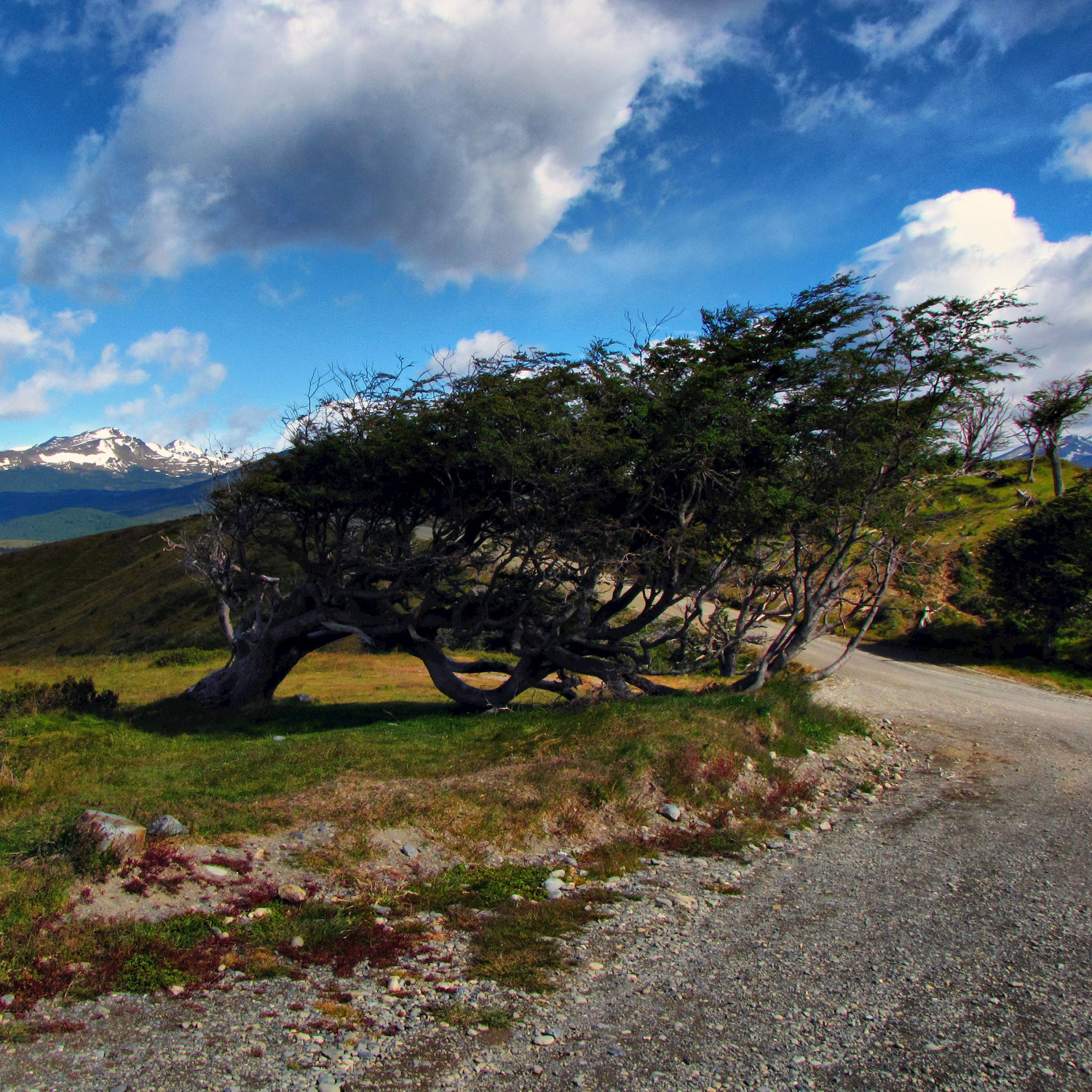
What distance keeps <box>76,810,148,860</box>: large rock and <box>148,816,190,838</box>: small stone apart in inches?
13.6

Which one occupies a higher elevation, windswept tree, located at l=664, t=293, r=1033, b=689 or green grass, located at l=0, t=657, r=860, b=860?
windswept tree, located at l=664, t=293, r=1033, b=689

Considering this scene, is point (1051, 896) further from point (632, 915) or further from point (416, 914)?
point (416, 914)

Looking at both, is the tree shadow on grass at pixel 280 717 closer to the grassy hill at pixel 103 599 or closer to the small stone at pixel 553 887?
the small stone at pixel 553 887

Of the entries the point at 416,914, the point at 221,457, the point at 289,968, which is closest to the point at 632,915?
the point at 416,914

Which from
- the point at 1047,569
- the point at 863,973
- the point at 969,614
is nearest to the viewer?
the point at 863,973

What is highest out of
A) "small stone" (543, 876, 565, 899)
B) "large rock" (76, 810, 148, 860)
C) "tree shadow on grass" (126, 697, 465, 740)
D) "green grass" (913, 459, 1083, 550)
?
"green grass" (913, 459, 1083, 550)

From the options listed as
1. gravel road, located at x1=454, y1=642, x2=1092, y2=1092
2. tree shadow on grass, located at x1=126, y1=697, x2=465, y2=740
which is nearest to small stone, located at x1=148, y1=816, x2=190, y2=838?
gravel road, located at x1=454, y1=642, x2=1092, y2=1092

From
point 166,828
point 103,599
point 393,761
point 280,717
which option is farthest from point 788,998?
point 103,599

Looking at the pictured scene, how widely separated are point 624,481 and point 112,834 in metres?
11.0

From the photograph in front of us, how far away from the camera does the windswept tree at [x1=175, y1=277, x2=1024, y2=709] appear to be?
603 inches

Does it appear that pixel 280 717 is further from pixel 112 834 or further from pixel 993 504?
pixel 993 504

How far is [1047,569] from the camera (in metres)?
33.5

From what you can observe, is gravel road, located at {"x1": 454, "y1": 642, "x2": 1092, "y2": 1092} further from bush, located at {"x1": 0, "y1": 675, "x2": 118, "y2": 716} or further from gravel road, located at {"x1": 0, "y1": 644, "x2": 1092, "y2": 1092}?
bush, located at {"x1": 0, "y1": 675, "x2": 118, "y2": 716}

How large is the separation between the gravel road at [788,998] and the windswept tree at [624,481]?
7.59 m
